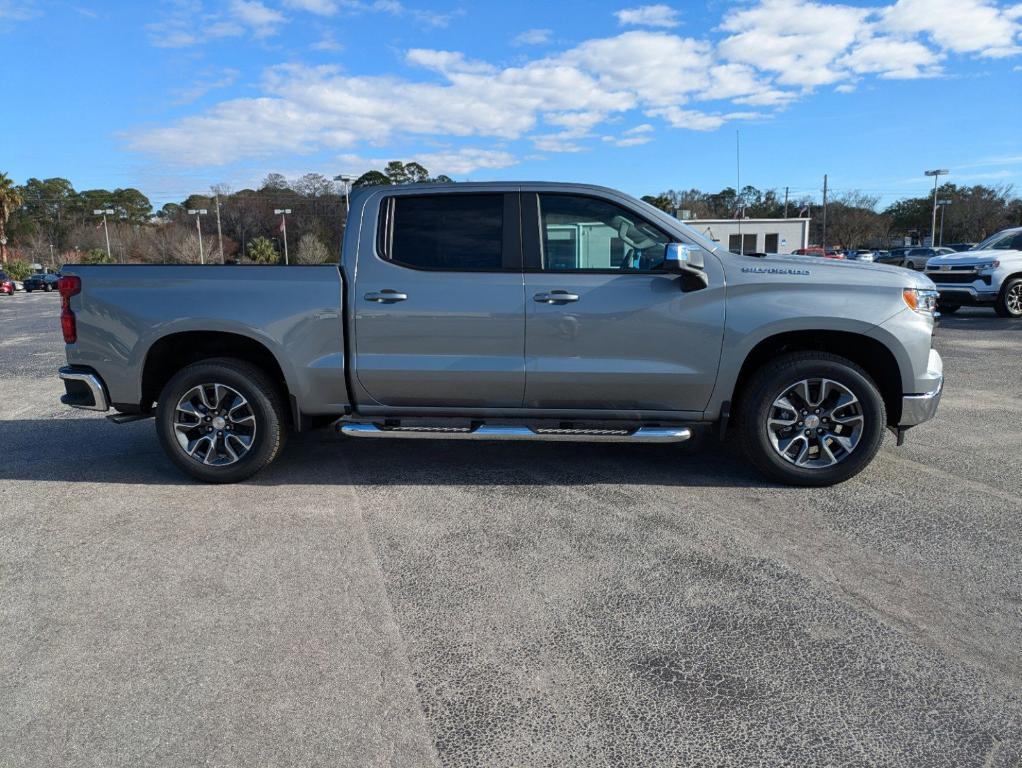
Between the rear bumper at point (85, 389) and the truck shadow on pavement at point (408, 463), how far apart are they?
0.57 meters

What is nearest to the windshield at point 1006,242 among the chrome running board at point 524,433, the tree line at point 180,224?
the tree line at point 180,224

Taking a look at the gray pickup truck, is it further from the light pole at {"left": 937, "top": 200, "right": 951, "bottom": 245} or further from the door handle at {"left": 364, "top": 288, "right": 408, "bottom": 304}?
the light pole at {"left": 937, "top": 200, "right": 951, "bottom": 245}

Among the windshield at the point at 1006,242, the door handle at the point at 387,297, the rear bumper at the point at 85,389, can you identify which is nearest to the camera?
the door handle at the point at 387,297

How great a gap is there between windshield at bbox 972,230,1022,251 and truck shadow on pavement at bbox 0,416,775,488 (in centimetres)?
1315

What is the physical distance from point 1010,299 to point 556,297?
569 inches

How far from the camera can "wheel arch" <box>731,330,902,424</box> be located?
4.85 metres

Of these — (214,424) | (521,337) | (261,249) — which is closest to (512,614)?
(521,337)

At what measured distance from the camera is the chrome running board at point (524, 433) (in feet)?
15.5

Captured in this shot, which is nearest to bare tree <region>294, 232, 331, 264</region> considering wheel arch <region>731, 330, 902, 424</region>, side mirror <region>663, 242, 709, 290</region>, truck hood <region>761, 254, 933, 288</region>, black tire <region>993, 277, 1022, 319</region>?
side mirror <region>663, 242, 709, 290</region>

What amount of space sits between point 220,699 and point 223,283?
3.03m

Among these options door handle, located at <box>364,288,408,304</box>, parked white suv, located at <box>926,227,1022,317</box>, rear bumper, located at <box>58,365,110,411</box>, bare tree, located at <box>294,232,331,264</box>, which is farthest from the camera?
parked white suv, located at <box>926,227,1022,317</box>

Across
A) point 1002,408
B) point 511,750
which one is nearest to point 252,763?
point 511,750

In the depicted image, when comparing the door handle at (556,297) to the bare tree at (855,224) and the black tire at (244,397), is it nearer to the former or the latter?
the black tire at (244,397)

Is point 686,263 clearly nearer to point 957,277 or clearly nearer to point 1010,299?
point 957,277
